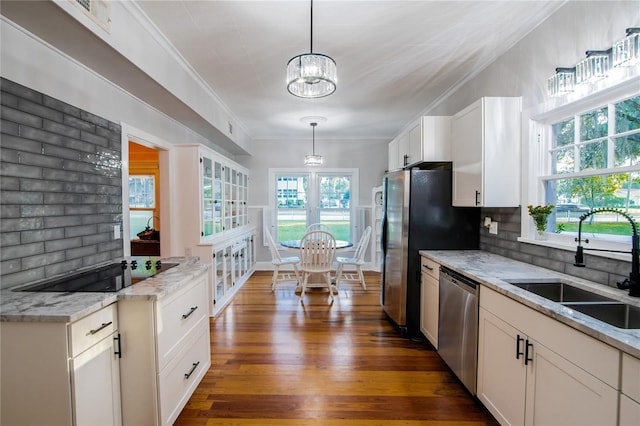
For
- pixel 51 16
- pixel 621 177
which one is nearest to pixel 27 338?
pixel 51 16

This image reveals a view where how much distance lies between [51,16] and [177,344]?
1.86 metres

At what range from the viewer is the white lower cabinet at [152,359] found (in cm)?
145

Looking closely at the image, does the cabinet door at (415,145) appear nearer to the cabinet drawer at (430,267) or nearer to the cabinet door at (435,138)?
the cabinet door at (435,138)

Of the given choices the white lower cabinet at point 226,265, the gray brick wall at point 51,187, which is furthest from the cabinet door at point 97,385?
the white lower cabinet at point 226,265

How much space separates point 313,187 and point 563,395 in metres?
4.85

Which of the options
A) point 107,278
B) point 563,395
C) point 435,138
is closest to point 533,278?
point 563,395

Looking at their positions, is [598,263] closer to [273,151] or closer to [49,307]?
[49,307]

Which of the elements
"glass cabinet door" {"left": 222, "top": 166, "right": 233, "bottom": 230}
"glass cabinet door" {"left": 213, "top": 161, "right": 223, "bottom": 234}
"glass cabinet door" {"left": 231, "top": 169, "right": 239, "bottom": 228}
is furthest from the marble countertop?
"glass cabinet door" {"left": 231, "top": 169, "right": 239, "bottom": 228}

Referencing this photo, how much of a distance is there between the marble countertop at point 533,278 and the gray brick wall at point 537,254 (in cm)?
5

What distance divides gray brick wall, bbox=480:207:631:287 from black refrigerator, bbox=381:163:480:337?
8.1 inches

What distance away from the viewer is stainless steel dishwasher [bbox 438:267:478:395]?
1.89m

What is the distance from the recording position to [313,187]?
572cm

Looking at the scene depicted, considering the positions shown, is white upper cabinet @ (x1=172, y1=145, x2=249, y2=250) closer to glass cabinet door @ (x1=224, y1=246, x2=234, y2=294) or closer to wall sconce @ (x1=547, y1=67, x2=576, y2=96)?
glass cabinet door @ (x1=224, y1=246, x2=234, y2=294)

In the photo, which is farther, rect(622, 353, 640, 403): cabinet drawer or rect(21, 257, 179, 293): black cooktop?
rect(21, 257, 179, 293): black cooktop
